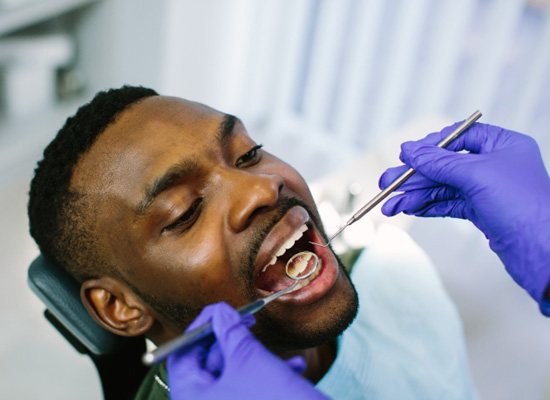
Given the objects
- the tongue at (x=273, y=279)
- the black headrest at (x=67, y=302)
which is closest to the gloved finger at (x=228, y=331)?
the tongue at (x=273, y=279)

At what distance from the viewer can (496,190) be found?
3.68ft

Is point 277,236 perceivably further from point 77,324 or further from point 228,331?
point 77,324

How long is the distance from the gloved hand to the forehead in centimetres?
35

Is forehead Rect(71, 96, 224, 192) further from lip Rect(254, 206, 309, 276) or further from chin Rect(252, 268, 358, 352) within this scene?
chin Rect(252, 268, 358, 352)

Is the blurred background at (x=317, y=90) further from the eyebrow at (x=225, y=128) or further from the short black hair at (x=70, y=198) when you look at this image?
the short black hair at (x=70, y=198)

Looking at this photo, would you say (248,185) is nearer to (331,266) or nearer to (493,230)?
(331,266)

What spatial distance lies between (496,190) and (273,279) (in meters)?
0.48

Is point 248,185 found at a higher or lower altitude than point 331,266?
higher

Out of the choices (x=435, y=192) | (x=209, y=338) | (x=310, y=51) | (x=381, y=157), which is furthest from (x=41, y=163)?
(x=310, y=51)

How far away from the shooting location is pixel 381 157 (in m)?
2.05

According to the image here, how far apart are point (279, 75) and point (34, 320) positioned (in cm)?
165

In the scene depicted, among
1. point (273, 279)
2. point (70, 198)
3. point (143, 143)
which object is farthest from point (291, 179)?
point (70, 198)

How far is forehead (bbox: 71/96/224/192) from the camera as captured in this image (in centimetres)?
116

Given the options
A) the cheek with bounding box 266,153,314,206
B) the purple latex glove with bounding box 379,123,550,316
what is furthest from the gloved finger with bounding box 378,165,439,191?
the cheek with bounding box 266,153,314,206
